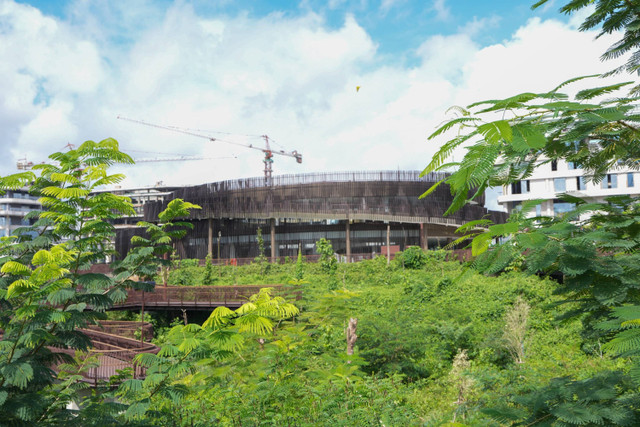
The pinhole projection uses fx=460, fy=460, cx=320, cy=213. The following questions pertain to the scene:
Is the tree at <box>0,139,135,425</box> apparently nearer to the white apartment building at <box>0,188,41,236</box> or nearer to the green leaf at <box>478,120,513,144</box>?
the green leaf at <box>478,120,513,144</box>

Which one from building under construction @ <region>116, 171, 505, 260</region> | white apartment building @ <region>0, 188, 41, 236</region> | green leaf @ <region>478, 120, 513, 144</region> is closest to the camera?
→ green leaf @ <region>478, 120, 513, 144</region>

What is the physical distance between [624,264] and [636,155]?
1.11 meters

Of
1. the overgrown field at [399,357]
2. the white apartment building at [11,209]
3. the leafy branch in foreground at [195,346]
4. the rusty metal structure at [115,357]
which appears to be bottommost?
the rusty metal structure at [115,357]

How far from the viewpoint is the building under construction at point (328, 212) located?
40.5 meters

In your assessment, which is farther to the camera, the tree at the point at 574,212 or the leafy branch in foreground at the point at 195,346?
the leafy branch in foreground at the point at 195,346

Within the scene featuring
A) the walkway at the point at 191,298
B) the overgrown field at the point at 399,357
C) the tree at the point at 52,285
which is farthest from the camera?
the walkway at the point at 191,298

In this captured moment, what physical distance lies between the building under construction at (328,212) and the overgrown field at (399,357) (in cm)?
960

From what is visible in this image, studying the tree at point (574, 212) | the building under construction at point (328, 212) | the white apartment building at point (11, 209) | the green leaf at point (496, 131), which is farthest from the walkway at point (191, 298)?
the white apartment building at point (11, 209)

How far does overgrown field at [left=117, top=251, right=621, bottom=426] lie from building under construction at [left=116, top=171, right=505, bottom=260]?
9.60 metres

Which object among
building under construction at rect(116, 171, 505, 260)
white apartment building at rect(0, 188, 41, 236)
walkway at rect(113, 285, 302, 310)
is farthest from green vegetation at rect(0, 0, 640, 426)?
white apartment building at rect(0, 188, 41, 236)

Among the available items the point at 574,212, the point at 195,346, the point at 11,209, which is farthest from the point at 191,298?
the point at 11,209

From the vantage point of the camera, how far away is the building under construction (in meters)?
40.5

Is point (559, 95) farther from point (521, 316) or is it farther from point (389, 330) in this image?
point (521, 316)

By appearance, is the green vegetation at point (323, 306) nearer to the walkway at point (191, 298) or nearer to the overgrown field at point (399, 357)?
the overgrown field at point (399, 357)
